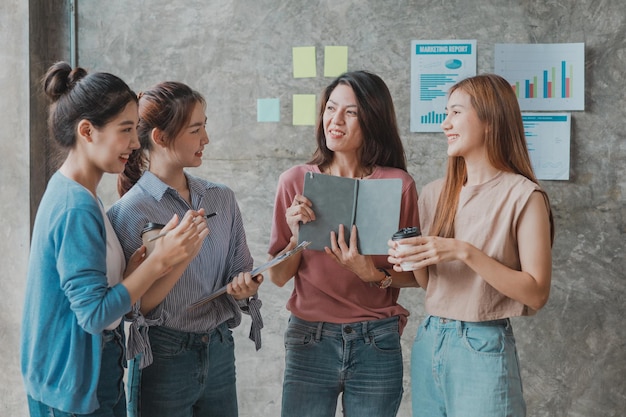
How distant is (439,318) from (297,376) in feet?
1.46

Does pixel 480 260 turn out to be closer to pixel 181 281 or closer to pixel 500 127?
pixel 500 127

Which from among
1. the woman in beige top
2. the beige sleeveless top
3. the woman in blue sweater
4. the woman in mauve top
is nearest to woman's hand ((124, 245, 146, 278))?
the woman in blue sweater

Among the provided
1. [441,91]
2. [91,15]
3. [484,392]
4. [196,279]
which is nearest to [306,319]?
[196,279]

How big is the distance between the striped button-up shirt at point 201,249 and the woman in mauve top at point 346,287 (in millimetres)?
136

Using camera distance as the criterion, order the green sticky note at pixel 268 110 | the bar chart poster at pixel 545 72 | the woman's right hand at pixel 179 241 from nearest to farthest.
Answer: the woman's right hand at pixel 179 241, the bar chart poster at pixel 545 72, the green sticky note at pixel 268 110

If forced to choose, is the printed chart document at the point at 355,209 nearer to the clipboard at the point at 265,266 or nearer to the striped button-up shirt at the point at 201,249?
the clipboard at the point at 265,266

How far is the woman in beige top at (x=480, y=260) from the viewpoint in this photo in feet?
5.90

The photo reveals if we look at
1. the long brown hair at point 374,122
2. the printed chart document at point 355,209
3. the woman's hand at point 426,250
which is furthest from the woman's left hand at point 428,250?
the long brown hair at point 374,122

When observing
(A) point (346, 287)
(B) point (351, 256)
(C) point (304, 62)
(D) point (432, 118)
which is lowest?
(A) point (346, 287)

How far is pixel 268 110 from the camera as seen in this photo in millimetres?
3338

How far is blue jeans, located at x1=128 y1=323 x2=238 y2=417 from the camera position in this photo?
1.86 metres

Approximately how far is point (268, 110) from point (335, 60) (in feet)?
1.26

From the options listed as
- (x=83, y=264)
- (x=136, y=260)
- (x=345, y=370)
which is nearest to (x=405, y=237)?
(x=345, y=370)

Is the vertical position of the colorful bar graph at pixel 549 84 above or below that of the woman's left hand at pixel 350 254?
above
